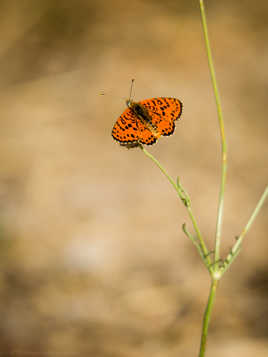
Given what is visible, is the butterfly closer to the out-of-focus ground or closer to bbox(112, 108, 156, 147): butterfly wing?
bbox(112, 108, 156, 147): butterfly wing

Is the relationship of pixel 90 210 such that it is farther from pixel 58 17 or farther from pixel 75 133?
pixel 58 17

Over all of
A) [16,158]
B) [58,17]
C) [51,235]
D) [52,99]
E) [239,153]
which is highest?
[58,17]

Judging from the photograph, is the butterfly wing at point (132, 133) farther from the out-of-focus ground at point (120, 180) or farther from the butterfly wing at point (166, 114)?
the out-of-focus ground at point (120, 180)

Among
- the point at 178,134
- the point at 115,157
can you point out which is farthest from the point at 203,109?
the point at 115,157

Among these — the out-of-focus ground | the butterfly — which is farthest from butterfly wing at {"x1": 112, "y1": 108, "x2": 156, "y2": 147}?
the out-of-focus ground

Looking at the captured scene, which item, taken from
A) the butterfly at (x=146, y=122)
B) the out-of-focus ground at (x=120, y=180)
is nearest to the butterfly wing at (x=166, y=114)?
the butterfly at (x=146, y=122)

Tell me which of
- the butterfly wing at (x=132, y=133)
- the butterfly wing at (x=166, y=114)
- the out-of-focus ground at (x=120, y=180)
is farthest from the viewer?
the out-of-focus ground at (x=120, y=180)

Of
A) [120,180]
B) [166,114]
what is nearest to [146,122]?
[166,114]
